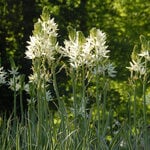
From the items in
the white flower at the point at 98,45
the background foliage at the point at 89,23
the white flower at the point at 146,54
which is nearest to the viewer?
the white flower at the point at 146,54

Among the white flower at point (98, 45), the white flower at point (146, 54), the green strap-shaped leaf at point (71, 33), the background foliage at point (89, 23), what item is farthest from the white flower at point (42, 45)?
the background foliage at point (89, 23)

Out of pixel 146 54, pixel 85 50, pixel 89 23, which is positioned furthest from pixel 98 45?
pixel 89 23

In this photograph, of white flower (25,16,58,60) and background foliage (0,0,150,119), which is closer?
white flower (25,16,58,60)

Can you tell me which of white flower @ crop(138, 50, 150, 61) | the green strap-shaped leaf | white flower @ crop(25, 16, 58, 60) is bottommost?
white flower @ crop(138, 50, 150, 61)

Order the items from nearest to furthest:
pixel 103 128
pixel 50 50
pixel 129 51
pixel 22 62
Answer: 1. pixel 50 50
2. pixel 103 128
3. pixel 22 62
4. pixel 129 51

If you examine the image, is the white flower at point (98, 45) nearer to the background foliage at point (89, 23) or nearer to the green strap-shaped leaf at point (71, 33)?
the green strap-shaped leaf at point (71, 33)

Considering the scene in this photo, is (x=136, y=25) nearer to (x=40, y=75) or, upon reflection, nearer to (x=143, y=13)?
(x=143, y=13)

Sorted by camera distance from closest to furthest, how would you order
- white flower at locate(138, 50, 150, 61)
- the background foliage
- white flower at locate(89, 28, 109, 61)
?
white flower at locate(138, 50, 150, 61)
white flower at locate(89, 28, 109, 61)
the background foliage

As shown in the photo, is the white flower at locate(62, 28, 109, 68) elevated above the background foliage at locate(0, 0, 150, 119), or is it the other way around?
the background foliage at locate(0, 0, 150, 119)

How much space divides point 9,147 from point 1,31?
5.36 m

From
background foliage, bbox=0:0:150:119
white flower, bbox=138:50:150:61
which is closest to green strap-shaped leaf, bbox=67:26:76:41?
white flower, bbox=138:50:150:61

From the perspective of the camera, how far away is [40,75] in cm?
318

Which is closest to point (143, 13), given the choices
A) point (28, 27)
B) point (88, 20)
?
point (88, 20)

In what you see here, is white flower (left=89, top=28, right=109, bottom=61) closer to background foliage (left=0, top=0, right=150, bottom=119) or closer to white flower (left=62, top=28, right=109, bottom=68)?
white flower (left=62, top=28, right=109, bottom=68)
